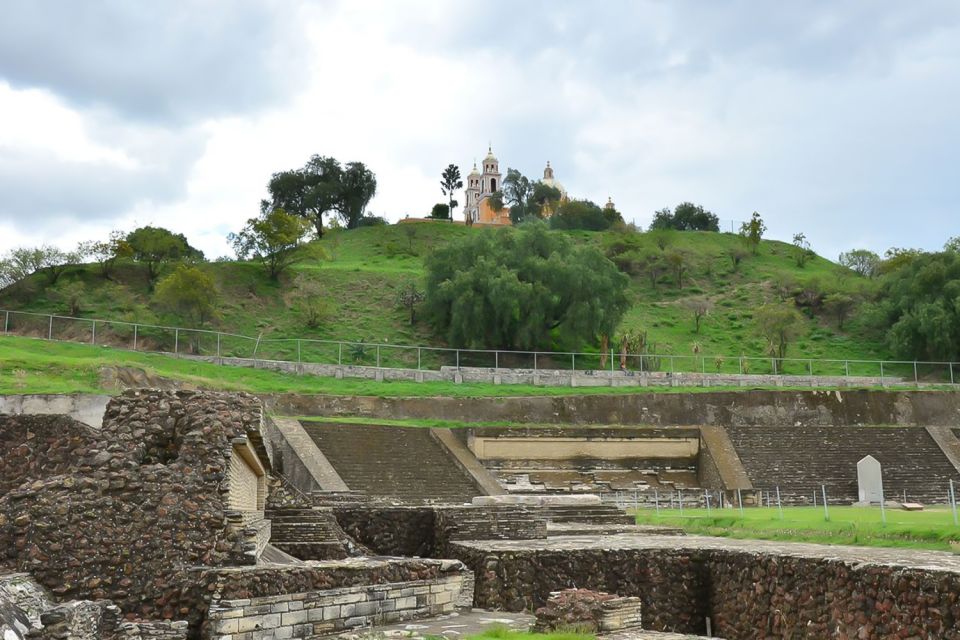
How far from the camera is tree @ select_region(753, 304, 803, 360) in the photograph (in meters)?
49.5

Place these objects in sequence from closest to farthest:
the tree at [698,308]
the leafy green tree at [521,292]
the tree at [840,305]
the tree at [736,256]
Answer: the leafy green tree at [521,292] → the tree at [698,308] → the tree at [840,305] → the tree at [736,256]

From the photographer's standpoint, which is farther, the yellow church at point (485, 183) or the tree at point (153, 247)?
the yellow church at point (485, 183)

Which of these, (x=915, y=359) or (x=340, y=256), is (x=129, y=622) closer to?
(x=915, y=359)

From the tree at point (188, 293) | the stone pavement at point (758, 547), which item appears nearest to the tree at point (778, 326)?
the tree at point (188, 293)

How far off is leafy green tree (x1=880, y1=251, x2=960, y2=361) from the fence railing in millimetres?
1872

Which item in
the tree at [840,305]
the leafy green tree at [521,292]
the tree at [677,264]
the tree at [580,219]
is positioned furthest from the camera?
the tree at [580,219]

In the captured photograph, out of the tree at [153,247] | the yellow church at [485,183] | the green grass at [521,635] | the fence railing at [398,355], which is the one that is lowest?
the green grass at [521,635]

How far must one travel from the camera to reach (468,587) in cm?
1211

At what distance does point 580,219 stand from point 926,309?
37.4 metres

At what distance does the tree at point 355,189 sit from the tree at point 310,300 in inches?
856

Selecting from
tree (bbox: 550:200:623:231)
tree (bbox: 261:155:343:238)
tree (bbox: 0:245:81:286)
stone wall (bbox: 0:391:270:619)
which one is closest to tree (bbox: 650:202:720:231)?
tree (bbox: 550:200:623:231)

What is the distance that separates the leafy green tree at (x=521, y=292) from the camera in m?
44.9

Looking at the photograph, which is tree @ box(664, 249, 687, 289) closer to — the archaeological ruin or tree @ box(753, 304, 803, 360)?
tree @ box(753, 304, 803, 360)

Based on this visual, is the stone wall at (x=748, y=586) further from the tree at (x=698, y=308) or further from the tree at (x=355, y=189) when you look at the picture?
the tree at (x=355, y=189)
